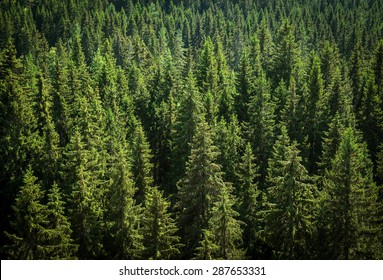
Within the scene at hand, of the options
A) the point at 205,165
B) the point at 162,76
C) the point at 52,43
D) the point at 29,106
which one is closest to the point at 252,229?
the point at 205,165

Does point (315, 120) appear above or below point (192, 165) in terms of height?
above

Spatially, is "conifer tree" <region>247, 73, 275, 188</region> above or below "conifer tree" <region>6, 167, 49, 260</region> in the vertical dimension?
above

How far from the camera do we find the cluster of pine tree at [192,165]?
26719 mm

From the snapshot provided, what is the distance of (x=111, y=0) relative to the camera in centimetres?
14350

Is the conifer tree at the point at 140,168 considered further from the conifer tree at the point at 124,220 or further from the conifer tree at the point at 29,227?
the conifer tree at the point at 29,227

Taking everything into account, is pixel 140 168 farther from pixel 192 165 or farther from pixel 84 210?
pixel 192 165

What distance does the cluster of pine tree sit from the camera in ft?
87.7

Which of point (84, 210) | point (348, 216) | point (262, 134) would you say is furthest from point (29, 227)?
point (262, 134)

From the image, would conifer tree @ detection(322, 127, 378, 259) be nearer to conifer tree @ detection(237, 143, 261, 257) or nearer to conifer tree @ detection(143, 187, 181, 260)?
conifer tree @ detection(237, 143, 261, 257)

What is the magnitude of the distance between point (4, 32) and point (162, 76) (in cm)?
5911

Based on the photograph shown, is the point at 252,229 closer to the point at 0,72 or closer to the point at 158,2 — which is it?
the point at 0,72

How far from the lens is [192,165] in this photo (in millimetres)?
29875

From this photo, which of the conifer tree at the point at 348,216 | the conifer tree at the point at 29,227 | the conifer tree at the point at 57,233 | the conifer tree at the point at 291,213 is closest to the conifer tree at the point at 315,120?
the conifer tree at the point at 291,213

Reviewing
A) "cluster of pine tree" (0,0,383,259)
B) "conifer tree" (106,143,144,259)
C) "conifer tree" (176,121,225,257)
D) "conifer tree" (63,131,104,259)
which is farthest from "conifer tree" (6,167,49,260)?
"conifer tree" (176,121,225,257)
